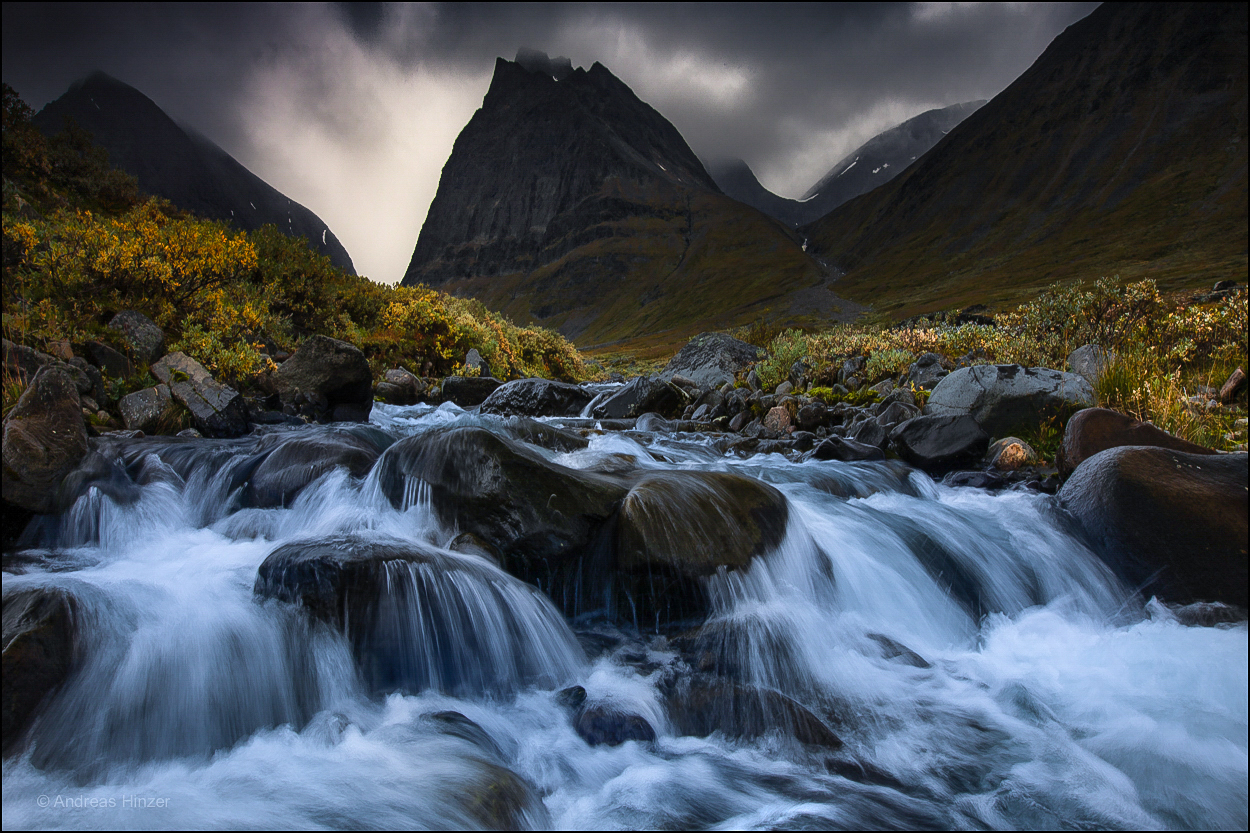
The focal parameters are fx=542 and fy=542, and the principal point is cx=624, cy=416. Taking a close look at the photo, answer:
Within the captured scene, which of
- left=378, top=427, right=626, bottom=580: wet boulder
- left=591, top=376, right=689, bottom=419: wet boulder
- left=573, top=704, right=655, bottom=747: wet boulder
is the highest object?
left=591, top=376, right=689, bottom=419: wet boulder

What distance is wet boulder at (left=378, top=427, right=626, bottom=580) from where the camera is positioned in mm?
5191

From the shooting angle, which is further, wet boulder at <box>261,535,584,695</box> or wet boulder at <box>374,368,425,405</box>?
wet boulder at <box>374,368,425,405</box>

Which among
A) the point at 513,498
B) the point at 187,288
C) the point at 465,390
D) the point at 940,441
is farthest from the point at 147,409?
the point at 940,441

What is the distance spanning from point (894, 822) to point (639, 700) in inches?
67.7

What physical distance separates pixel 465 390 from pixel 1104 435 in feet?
46.5

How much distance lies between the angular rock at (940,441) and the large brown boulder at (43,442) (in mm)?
10866

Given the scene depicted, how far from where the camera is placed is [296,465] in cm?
682

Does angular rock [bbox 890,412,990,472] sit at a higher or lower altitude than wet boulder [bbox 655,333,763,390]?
lower

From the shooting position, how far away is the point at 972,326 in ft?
46.7

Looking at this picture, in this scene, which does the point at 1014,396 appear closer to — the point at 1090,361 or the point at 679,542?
the point at 1090,361

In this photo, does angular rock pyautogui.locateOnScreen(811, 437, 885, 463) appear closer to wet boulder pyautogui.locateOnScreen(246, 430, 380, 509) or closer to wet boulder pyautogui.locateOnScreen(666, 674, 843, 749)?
wet boulder pyautogui.locateOnScreen(666, 674, 843, 749)

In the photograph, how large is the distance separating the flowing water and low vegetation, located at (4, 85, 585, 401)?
19.7 ft

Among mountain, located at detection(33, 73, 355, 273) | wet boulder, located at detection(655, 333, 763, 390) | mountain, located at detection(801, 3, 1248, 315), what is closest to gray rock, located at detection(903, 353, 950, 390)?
wet boulder, located at detection(655, 333, 763, 390)

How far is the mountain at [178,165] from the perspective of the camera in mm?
35562
